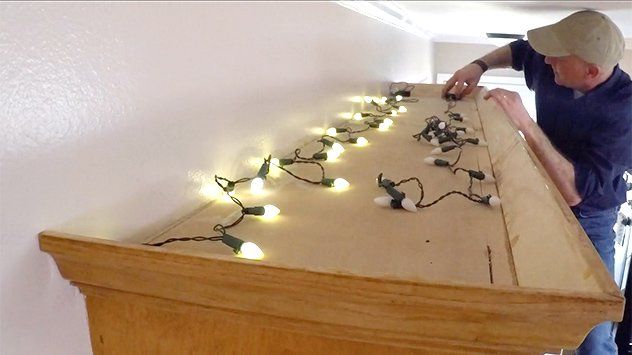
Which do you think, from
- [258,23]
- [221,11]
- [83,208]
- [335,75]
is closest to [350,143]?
[335,75]

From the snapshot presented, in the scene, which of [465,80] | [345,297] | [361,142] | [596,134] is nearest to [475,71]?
[465,80]

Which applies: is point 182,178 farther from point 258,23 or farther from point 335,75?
point 335,75

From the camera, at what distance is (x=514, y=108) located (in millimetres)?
1433

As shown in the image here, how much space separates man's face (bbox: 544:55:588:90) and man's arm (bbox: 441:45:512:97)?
1.87ft

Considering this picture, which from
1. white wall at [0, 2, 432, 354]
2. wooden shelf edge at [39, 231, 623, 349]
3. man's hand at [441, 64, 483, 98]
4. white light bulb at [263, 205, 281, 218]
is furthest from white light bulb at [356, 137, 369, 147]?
man's hand at [441, 64, 483, 98]

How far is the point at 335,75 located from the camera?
1541 mm

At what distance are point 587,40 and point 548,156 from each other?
342mm

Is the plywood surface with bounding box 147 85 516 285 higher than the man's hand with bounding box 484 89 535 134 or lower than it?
higher

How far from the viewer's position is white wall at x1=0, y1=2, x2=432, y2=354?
45 centimetres

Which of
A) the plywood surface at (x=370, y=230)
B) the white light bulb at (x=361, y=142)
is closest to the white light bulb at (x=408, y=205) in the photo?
the plywood surface at (x=370, y=230)

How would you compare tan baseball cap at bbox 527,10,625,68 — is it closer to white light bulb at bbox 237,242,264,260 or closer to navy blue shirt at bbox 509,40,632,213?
navy blue shirt at bbox 509,40,632,213

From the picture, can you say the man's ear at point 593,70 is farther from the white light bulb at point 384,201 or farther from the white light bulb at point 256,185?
the white light bulb at point 256,185

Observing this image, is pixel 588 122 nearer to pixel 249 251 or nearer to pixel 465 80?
pixel 465 80

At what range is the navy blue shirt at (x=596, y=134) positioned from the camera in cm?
134
